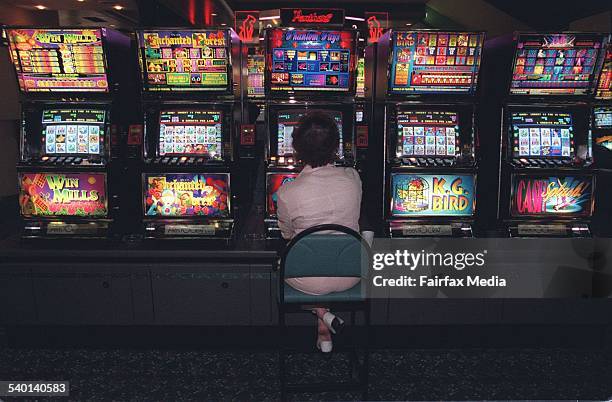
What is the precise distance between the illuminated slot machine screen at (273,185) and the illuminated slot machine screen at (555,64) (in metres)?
1.78

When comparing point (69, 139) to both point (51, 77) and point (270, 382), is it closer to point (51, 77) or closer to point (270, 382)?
point (51, 77)

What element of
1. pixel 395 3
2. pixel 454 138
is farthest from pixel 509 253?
pixel 395 3

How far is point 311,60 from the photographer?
11.9 feet

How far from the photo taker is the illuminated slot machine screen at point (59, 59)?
3451 mm

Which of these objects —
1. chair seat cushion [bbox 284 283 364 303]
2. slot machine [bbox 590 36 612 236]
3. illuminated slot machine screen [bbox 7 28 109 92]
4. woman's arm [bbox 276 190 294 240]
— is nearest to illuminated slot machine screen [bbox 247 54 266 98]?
illuminated slot machine screen [bbox 7 28 109 92]

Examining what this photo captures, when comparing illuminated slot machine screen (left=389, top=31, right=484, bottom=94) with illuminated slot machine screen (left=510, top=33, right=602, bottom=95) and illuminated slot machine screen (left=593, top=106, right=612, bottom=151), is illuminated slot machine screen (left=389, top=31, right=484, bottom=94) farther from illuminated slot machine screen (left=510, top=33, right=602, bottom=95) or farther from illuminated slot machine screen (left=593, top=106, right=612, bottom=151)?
illuminated slot machine screen (left=593, top=106, right=612, bottom=151)

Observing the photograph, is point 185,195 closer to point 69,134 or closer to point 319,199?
point 69,134

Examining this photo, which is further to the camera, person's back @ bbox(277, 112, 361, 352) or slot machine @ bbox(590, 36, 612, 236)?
slot machine @ bbox(590, 36, 612, 236)

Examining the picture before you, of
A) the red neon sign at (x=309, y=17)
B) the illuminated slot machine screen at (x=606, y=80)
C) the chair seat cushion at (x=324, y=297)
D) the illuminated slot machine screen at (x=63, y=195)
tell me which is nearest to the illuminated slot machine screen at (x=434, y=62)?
the chair seat cushion at (x=324, y=297)

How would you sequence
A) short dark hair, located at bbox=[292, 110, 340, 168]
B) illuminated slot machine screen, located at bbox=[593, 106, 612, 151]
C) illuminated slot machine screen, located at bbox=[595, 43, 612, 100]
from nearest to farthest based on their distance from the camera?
1. short dark hair, located at bbox=[292, 110, 340, 168]
2. illuminated slot machine screen, located at bbox=[595, 43, 612, 100]
3. illuminated slot machine screen, located at bbox=[593, 106, 612, 151]

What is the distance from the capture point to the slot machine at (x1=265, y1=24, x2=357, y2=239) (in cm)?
359

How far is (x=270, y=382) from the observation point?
3.04 meters

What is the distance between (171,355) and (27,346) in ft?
3.46

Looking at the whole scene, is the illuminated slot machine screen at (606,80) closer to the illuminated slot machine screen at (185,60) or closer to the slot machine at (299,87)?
the slot machine at (299,87)
